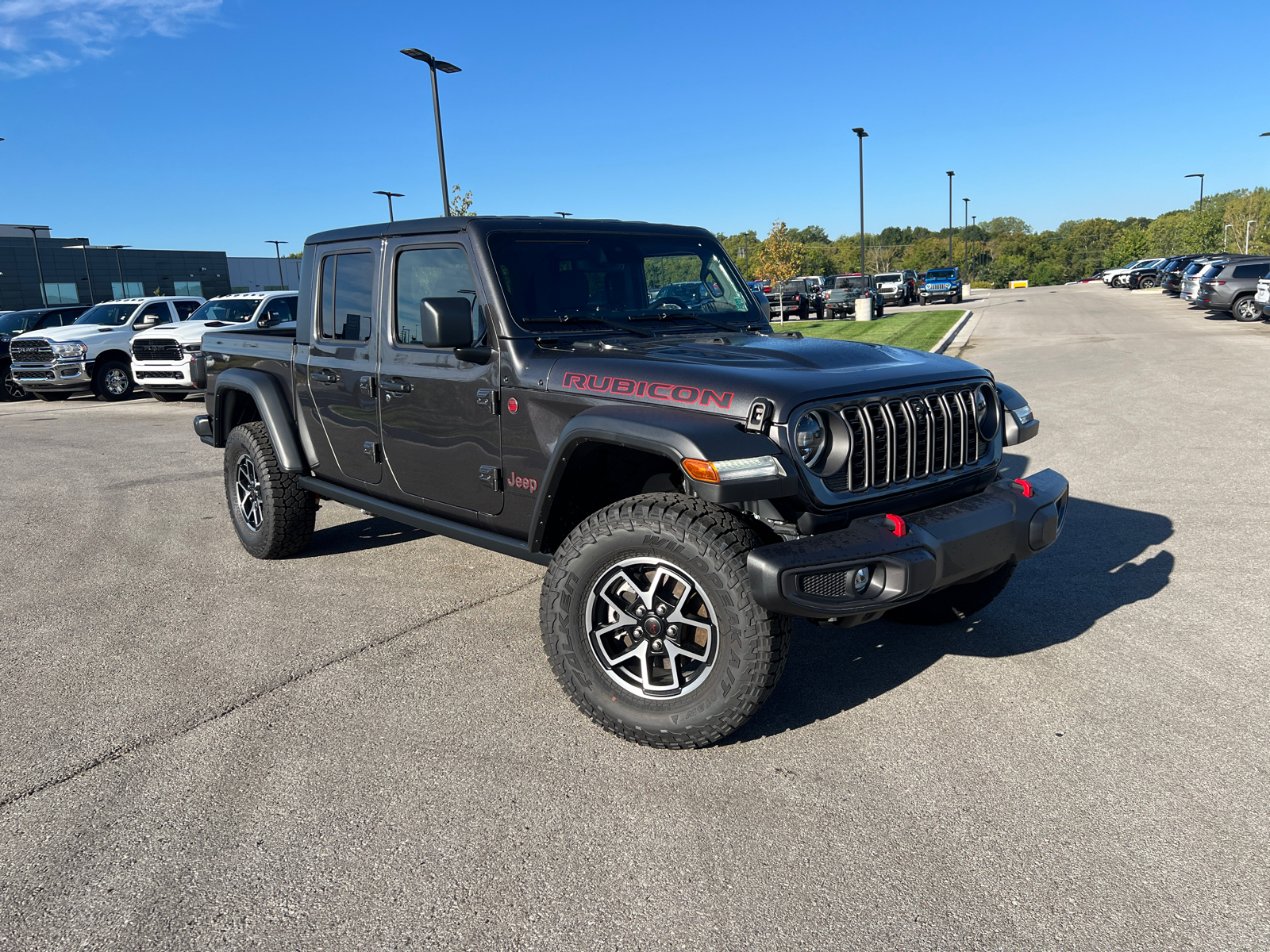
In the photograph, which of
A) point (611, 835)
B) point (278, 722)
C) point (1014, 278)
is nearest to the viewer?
point (611, 835)

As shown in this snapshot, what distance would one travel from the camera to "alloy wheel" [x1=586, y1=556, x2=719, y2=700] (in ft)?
11.1

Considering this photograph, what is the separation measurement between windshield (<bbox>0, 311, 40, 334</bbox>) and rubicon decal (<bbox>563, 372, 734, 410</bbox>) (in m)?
21.7

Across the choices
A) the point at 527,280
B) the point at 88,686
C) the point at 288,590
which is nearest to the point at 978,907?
the point at 527,280

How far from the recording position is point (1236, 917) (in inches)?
96.6

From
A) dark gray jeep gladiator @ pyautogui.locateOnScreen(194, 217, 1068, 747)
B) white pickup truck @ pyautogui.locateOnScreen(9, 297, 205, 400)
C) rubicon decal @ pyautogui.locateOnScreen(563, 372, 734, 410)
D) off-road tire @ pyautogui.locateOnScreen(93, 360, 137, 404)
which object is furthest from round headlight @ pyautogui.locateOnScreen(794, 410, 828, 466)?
off-road tire @ pyautogui.locateOnScreen(93, 360, 137, 404)

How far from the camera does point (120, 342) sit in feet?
61.1

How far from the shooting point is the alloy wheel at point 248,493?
604cm

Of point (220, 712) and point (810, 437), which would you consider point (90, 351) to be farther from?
point (810, 437)

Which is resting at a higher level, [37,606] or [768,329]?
[768,329]

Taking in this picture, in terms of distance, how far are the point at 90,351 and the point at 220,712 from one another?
17214 millimetres

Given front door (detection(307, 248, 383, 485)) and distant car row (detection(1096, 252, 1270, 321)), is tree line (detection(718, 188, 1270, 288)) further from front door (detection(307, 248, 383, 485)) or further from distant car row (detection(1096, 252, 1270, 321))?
front door (detection(307, 248, 383, 485))

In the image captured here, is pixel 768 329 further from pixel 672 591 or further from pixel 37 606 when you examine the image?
pixel 37 606

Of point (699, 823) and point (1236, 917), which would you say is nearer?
point (1236, 917)

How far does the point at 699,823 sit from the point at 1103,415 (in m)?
9.21
